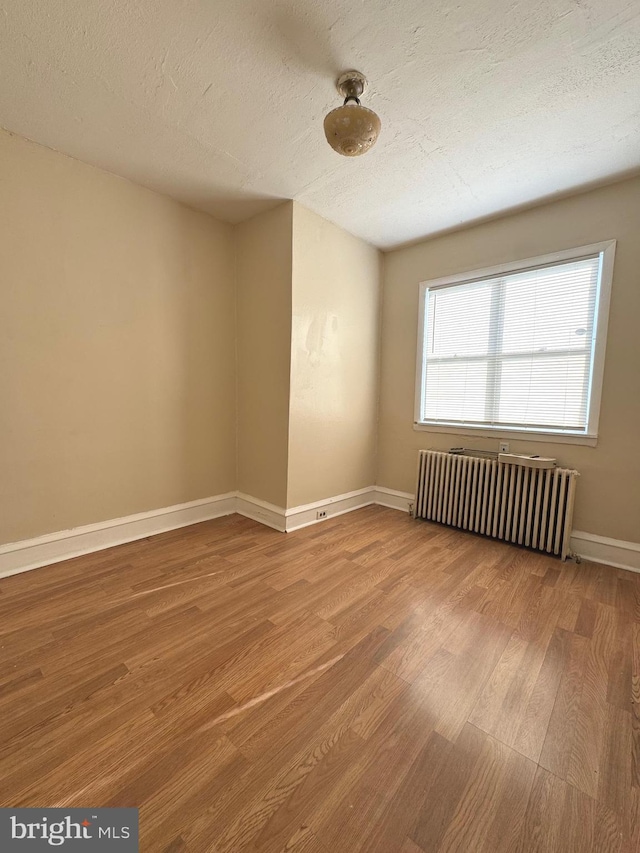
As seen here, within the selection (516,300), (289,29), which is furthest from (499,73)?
(516,300)

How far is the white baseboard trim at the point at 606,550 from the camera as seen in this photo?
2.46 m

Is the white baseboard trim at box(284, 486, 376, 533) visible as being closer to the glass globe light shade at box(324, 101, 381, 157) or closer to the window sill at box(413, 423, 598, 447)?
the window sill at box(413, 423, 598, 447)

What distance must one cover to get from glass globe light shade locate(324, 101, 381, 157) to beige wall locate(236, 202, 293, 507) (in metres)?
1.28

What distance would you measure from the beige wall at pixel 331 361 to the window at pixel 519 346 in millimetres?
602

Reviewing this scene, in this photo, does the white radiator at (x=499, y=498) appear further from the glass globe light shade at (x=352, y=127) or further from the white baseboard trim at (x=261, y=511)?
the glass globe light shade at (x=352, y=127)

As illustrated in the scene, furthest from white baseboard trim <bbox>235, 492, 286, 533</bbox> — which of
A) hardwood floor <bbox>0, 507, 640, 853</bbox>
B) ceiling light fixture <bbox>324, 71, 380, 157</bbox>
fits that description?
ceiling light fixture <bbox>324, 71, 380, 157</bbox>

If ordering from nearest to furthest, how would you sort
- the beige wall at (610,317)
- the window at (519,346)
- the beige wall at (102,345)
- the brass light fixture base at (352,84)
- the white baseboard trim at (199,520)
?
the brass light fixture base at (352,84) < the beige wall at (102,345) < the white baseboard trim at (199,520) < the beige wall at (610,317) < the window at (519,346)

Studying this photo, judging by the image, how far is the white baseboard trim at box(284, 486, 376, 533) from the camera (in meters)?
3.05

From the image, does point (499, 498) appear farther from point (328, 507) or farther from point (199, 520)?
point (199, 520)

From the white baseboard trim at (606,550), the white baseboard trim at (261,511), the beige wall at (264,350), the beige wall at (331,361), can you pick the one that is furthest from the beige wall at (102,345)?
the white baseboard trim at (606,550)

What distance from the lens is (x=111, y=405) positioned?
2613 millimetres

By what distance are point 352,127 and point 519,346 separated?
7.30 feet

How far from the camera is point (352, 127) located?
1566mm

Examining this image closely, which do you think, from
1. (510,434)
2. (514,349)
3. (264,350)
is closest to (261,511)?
(264,350)
